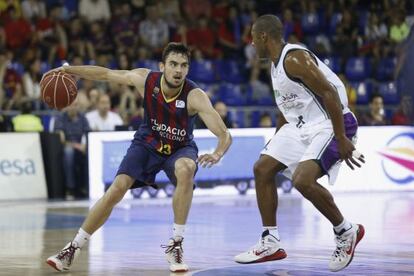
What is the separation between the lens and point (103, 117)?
18125mm

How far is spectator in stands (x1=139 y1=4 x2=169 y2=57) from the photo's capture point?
889 inches

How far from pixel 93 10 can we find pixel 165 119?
543 inches

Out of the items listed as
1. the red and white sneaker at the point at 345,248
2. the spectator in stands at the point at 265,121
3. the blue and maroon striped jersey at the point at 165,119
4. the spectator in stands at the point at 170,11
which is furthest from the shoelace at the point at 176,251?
the spectator in stands at the point at 170,11

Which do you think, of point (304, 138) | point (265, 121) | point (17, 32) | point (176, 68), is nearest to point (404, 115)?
point (265, 121)

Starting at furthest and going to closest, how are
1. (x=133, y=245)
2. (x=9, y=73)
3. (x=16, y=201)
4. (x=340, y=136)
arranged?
(x=9, y=73)
(x=16, y=201)
(x=133, y=245)
(x=340, y=136)

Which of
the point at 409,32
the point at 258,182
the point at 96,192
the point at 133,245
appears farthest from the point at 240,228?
the point at 409,32

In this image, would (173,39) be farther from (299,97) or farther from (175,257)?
(175,257)

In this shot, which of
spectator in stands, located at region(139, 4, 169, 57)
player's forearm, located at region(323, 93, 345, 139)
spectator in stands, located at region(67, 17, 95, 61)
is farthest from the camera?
spectator in stands, located at region(139, 4, 169, 57)

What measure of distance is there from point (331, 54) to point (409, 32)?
179cm

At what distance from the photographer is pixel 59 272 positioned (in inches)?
339

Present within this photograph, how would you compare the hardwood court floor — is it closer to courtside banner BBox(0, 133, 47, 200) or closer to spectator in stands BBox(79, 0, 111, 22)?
courtside banner BBox(0, 133, 47, 200)

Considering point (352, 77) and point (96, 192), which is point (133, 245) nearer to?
point (96, 192)

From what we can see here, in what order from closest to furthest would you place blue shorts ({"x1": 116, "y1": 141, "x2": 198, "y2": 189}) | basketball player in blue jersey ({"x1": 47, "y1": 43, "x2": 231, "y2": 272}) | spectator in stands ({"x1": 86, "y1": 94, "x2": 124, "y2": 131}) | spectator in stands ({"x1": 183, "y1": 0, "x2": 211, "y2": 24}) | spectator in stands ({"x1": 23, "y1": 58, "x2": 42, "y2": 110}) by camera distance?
1. basketball player in blue jersey ({"x1": 47, "y1": 43, "x2": 231, "y2": 272})
2. blue shorts ({"x1": 116, "y1": 141, "x2": 198, "y2": 189})
3. spectator in stands ({"x1": 86, "y1": 94, "x2": 124, "y2": 131})
4. spectator in stands ({"x1": 23, "y1": 58, "x2": 42, "y2": 110})
5. spectator in stands ({"x1": 183, "y1": 0, "x2": 211, "y2": 24})

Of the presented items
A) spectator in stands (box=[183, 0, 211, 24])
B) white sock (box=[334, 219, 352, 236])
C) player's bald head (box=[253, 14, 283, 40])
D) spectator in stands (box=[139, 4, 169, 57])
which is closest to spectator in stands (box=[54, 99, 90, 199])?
spectator in stands (box=[139, 4, 169, 57])
